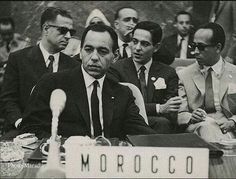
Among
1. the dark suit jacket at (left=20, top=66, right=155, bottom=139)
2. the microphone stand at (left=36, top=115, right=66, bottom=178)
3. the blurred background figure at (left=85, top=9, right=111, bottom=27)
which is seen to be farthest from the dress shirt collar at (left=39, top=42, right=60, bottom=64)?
the microphone stand at (left=36, top=115, right=66, bottom=178)

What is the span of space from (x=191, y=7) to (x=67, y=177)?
14.1 feet

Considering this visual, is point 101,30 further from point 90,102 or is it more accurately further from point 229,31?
point 229,31

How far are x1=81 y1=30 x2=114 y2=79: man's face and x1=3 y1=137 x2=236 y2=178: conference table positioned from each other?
2.16 feet

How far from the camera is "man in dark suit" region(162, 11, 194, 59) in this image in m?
4.96

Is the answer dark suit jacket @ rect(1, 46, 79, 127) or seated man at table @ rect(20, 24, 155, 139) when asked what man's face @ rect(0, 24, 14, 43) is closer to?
dark suit jacket @ rect(1, 46, 79, 127)

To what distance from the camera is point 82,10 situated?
212 inches

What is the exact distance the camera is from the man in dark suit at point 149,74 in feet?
11.3

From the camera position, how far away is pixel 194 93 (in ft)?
10.9

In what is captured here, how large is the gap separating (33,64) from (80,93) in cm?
99

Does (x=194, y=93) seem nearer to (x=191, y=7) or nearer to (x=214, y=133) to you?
(x=214, y=133)

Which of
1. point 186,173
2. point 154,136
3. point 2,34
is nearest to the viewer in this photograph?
point 186,173

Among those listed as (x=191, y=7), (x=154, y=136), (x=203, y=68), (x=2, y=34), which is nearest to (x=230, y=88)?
(x=203, y=68)

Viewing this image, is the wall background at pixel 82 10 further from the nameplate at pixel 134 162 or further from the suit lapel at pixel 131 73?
the nameplate at pixel 134 162

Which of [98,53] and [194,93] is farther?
[194,93]
